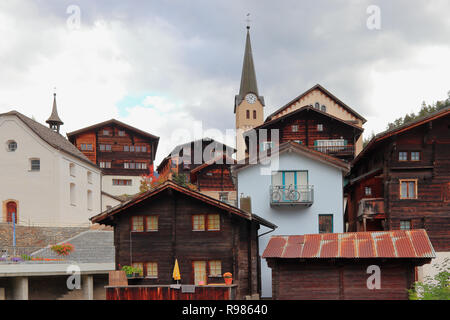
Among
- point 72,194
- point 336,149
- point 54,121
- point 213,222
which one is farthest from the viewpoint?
point 54,121

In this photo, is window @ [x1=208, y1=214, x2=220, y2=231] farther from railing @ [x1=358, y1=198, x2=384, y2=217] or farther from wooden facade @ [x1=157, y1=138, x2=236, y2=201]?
wooden facade @ [x1=157, y1=138, x2=236, y2=201]

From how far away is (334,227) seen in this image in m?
33.5

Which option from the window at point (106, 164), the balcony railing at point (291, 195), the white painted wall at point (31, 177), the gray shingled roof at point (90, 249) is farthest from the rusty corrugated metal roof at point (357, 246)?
the window at point (106, 164)

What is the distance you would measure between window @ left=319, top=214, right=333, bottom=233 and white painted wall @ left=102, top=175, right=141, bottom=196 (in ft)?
134

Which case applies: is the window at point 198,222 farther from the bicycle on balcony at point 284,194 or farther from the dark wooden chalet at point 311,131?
the dark wooden chalet at point 311,131

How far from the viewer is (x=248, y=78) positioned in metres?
94.6

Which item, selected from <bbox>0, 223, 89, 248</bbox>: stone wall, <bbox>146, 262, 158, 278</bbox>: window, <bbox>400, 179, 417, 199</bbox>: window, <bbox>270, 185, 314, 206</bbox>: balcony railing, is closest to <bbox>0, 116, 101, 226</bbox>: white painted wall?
<bbox>0, 223, 89, 248</bbox>: stone wall

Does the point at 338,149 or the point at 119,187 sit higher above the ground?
the point at 338,149

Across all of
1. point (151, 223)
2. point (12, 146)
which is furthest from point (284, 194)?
point (12, 146)

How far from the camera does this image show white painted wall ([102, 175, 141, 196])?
70.9 meters

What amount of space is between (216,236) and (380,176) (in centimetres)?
1280

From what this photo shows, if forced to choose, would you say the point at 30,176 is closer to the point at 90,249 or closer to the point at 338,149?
the point at 90,249

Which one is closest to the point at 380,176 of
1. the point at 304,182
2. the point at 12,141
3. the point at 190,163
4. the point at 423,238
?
the point at 304,182

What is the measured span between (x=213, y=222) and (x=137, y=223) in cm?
363
